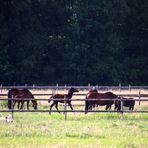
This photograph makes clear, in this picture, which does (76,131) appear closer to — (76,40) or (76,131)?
(76,131)

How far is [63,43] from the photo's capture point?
59688mm

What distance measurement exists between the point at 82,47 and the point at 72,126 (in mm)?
39715

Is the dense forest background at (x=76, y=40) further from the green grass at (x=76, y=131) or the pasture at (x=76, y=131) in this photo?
the green grass at (x=76, y=131)

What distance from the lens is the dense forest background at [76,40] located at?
57.3m

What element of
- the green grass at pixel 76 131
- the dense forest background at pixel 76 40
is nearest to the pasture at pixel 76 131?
the green grass at pixel 76 131

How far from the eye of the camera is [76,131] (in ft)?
56.5

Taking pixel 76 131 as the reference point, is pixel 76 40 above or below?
above

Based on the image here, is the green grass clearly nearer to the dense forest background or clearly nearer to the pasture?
the pasture

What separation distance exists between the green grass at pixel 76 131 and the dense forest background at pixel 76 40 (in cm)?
3494

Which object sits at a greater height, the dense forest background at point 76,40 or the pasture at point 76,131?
the dense forest background at point 76,40

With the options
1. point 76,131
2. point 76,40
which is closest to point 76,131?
point 76,131

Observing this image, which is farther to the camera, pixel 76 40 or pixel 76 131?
pixel 76 40

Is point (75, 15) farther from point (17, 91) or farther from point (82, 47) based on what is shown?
point (17, 91)

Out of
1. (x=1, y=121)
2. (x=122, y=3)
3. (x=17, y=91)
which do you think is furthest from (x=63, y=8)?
(x=1, y=121)
